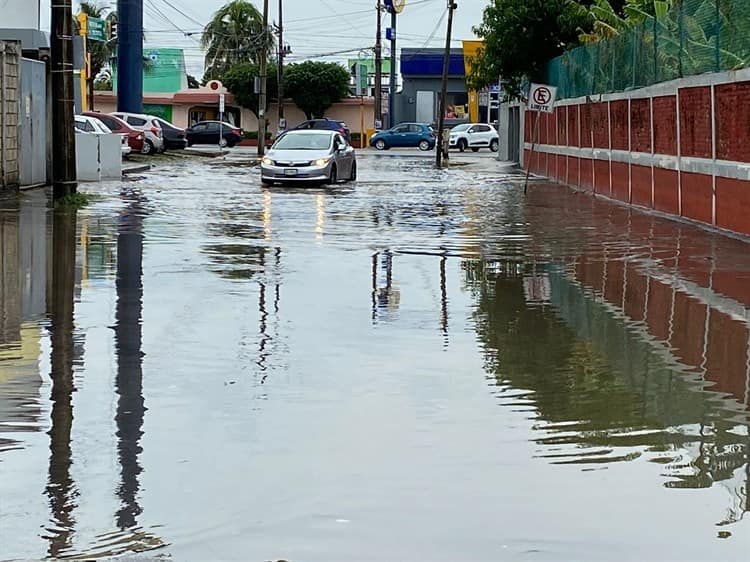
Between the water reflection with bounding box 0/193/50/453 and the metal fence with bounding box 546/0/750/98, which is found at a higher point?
the metal fence with bounding box 546/0/750/98

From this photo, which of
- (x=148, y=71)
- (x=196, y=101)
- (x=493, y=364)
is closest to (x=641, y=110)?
(x=493, y=364)

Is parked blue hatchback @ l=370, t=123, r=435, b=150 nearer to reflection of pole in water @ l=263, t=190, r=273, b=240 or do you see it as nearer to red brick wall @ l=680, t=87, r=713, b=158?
reflection of pole in water @ l=263, t=190, r=273, b=240

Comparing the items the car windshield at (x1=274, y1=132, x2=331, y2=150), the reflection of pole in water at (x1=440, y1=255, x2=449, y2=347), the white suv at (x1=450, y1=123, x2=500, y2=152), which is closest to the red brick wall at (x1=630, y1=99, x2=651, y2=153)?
the reflection of pole in water at (x1=440, y1=255, x2=449, y2=347)

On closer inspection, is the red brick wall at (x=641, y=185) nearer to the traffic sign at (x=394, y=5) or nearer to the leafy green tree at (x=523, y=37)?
the leafy green tree at (x=523, y=37)

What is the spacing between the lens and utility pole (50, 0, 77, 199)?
24.3 meters

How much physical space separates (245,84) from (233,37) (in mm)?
8714

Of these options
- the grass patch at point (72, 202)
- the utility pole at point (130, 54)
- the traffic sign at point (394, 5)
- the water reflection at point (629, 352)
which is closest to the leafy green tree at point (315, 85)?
the traffic sign at point (394, 5)

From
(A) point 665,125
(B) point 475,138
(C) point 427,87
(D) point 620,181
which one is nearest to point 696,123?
(A) point 665,125

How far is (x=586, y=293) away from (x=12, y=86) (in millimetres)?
16134

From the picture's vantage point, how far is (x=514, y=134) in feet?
186

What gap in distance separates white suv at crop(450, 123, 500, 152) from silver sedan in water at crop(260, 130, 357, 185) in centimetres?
4078

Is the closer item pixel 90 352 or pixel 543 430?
pixel 543 430

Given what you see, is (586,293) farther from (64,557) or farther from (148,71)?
(148,71)

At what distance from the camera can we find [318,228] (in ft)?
71.8
